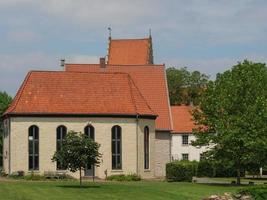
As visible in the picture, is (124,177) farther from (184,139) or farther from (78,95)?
(184,139)

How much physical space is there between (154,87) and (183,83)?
45.3 metres

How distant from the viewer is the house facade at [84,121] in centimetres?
5622

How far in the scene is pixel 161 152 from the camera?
61.8 metres

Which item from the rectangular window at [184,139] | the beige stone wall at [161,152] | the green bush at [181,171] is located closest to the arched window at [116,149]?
the green bush at [181,171]

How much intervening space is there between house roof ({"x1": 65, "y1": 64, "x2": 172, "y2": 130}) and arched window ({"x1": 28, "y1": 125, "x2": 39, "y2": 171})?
11.6 metres

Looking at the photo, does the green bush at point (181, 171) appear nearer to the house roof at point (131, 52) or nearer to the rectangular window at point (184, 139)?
the house roof at point (131, 52)

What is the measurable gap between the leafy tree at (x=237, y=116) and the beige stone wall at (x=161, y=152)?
10.8 meters

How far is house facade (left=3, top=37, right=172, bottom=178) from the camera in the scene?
56.2 meters

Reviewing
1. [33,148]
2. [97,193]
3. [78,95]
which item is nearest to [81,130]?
[78,95]

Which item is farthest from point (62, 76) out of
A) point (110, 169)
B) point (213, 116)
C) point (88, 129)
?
point (213, 116)

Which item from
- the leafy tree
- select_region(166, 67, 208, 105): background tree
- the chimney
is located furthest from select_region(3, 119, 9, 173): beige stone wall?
select_region(166, 67, 208, 105): background tree

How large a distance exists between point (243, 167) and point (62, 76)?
60.1ft

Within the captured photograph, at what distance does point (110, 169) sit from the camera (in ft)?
188

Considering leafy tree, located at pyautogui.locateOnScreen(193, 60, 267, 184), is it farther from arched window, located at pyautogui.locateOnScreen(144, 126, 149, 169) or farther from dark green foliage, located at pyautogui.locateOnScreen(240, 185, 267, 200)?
dark green foliage, located at pyautogui.locateOnScreen(240, 185, 267, 200)
